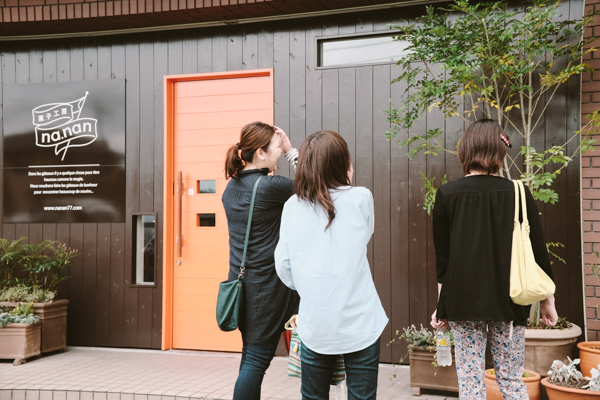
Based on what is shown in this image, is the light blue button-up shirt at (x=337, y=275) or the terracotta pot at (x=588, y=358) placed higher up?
the light blue button-up shirt at (x=337, y=275)

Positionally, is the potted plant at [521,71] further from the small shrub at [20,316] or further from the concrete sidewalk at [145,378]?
the small shrub at [20,316]

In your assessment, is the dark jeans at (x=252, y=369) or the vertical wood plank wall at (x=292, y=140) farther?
the vertical wood plank wall at (x=292, y=140)

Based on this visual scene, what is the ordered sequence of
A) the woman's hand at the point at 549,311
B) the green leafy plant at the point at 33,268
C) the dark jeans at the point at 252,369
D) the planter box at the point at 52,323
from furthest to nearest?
the green leafy plant at the point at 33,268
the planter box at the point at 52,323
the dark jeans at the point at 252,369
the woman's hand at the point at 549,311

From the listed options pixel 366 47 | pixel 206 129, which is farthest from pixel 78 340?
pixel 366 47

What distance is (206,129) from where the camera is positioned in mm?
5594

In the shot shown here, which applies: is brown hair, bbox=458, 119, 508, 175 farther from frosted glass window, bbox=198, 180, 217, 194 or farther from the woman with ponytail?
frosted glass window, bbox=198, 180, 217, 194

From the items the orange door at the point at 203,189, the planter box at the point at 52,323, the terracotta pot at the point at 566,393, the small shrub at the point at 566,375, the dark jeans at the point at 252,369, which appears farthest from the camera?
the orange door at the point at 203,189

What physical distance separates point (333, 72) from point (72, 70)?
2924 millimetres

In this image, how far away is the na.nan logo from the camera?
5.82 meters

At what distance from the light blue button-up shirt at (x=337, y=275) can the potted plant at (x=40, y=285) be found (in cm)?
412

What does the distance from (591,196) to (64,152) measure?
5193 millimetres

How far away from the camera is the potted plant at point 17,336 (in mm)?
5055

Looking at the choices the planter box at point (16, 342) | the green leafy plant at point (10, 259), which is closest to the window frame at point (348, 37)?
the green leafy plant at point (10, 259)

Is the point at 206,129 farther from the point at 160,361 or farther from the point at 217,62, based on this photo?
the point at 160,361
